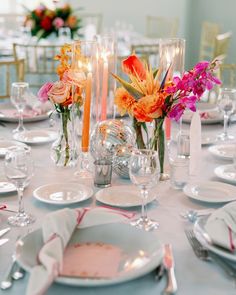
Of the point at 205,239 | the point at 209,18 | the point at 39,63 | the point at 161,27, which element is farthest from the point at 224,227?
the point at 209,18

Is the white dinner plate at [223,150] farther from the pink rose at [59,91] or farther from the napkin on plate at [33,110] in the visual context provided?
the napkin on plate at [33,110]

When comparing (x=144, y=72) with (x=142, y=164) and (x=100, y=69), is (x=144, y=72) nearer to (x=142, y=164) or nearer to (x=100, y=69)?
(x=100, y=69)

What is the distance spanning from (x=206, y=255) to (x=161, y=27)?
4.69m

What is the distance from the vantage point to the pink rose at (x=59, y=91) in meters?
1.61

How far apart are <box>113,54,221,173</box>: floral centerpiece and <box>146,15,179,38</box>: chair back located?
13.1ft

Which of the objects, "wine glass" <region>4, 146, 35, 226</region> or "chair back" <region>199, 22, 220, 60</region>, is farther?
"chair back" <region>199, 22, 220, 60</region>

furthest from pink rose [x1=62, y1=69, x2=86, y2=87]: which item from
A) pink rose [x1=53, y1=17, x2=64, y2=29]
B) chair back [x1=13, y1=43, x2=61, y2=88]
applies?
pink rose [x1=53, y1=17, x2=64, y2=29]

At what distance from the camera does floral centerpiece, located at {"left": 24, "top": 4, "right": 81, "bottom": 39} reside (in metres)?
4.36

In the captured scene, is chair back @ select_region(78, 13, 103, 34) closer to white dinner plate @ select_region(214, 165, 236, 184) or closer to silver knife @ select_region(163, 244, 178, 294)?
white dinner plate @ select_region(214, 165, 236, 184)

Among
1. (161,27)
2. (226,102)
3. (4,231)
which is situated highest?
(161,27)

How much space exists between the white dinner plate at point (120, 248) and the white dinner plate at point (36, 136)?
81cm

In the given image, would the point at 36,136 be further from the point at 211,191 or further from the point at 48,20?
the point at 48,20

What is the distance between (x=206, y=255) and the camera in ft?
3.68

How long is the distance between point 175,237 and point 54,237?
0.30 m
